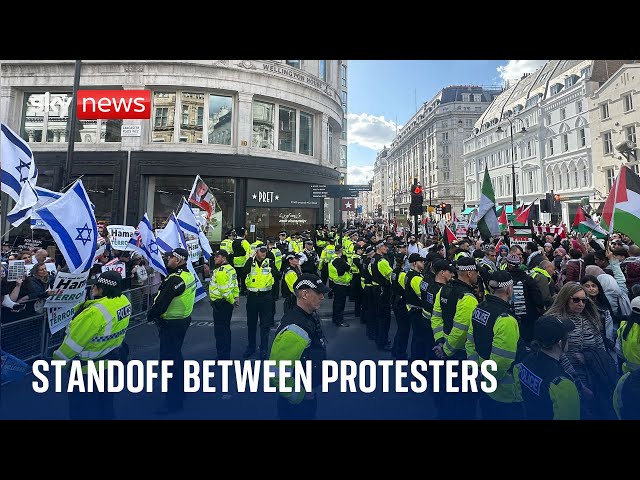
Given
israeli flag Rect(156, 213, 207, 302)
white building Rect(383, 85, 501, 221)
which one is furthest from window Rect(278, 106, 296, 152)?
white building Rect(383, 85, 501, 221)

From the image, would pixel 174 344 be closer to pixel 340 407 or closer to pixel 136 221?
pixel 340 407

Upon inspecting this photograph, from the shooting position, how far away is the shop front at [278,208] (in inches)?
775

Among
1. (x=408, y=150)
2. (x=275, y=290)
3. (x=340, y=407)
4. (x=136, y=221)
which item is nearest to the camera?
(x=340, y=407)

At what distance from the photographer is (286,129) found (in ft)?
70.1

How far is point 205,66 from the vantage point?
18359mm

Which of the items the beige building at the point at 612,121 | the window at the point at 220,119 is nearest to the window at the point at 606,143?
the beige building at the point at 612,121

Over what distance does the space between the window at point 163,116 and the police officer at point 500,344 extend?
62.7ft

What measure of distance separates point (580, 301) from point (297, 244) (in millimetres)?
10420

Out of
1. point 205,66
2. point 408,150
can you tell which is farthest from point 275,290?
point 408,150

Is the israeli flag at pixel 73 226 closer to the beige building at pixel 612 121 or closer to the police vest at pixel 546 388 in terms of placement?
the police vest at pixel 546 388

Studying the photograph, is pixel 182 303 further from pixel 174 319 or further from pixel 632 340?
pixel 632 340

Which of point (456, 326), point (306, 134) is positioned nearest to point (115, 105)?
point (306, 134)

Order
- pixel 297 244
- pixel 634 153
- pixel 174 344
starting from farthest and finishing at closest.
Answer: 1. pixel 634 153
2. pixel 297 244
3. pixel 174 344
